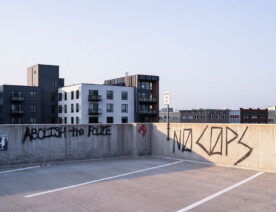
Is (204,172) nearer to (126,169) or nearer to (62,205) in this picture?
(126,169)

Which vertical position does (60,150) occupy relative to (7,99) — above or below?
below

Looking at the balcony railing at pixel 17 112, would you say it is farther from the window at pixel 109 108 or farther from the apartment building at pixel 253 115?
the apartment building at pixel 253 115

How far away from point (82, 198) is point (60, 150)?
29.2 ft

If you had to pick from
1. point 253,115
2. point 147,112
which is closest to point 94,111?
point 147,112

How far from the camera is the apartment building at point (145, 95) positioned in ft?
229

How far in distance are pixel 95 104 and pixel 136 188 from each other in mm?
54829

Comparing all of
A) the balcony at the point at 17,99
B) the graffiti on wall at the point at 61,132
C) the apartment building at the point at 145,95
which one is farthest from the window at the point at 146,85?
the graffiti on wall at the point at 61,132

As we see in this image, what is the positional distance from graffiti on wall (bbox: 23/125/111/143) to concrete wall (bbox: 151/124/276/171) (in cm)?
394

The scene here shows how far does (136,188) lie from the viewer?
11484 millimetres

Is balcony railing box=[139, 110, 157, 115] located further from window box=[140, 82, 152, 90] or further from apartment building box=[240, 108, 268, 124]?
apartment building box=[240, 108, 268, 124]

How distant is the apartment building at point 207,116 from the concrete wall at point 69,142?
98.6 metres

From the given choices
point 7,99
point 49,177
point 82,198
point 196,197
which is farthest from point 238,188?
point 7,99

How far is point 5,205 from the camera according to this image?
936cm

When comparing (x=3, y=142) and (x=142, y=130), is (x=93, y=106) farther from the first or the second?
(x=3, y=142)
